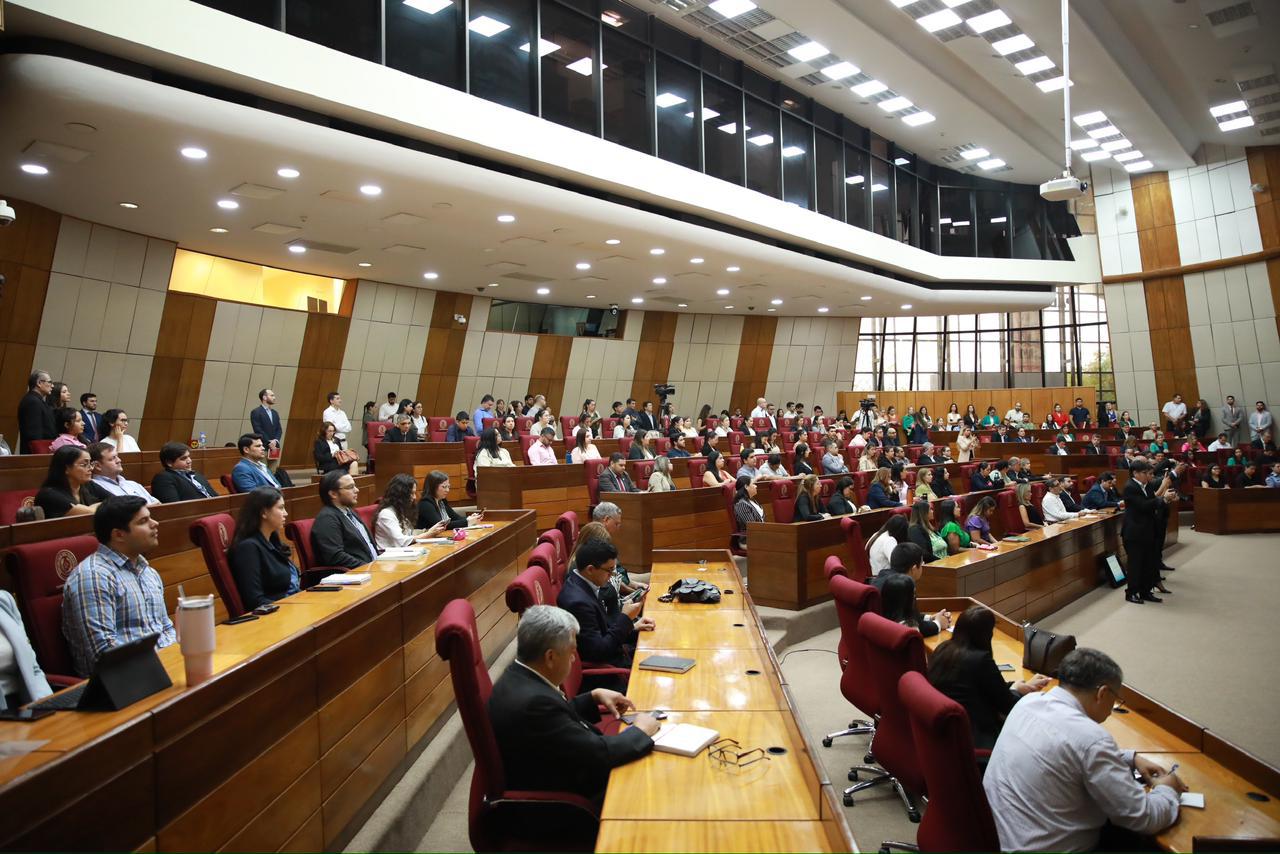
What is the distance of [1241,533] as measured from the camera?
10867 mm

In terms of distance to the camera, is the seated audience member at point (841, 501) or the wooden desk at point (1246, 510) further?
the wooden desk at point (1246, 510)

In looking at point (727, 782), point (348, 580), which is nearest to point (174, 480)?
point (348, 580)

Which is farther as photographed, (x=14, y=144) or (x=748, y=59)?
(x=748, y=59)

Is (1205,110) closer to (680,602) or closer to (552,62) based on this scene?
(552,62)

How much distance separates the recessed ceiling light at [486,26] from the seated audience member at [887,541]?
256 inches

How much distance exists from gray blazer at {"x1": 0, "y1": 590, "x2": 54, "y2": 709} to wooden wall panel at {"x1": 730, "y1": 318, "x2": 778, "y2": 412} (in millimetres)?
16314

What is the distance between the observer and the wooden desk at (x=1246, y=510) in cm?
1085

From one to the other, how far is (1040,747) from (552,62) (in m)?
8.68

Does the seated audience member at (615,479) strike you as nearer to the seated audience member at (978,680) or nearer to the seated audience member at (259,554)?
the seated audience member at (259,554)

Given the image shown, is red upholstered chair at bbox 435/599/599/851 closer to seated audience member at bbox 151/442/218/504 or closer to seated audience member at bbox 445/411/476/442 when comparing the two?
seated audience member at bbox 151/442/218/504

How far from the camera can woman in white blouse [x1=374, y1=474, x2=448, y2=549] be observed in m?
4.61

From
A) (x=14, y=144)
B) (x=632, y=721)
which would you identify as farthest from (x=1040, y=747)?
(x=14, y=144)

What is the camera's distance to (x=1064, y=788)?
7.10ft

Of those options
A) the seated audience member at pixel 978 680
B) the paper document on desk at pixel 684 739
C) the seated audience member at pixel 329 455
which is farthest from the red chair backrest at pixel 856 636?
the seated audience member at pixel 329 455
